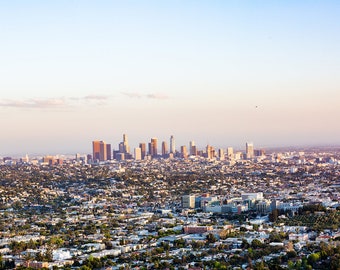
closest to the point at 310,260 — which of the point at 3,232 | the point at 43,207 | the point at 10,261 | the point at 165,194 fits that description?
the point at 10,261

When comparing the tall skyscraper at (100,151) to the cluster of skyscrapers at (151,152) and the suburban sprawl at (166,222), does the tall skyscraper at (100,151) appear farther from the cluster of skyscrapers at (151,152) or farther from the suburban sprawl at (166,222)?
the suburban sprawl at (166,222)

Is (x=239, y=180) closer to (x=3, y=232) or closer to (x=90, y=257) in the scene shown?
(x=3, y=232)

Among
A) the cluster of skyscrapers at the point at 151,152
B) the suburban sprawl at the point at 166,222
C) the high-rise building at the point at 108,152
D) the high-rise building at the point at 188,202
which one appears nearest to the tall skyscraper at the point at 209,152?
the cluster of skyscrapers at the point at 151,152

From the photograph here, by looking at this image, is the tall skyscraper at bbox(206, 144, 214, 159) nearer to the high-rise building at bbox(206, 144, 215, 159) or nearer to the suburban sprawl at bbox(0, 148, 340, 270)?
the high-rise building at bbox(206, 144, 215, 159)

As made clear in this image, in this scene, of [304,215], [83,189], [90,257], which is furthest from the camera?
[83,189]

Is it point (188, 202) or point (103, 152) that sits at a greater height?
point (103, 152)

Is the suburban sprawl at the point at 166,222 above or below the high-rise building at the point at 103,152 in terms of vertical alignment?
below

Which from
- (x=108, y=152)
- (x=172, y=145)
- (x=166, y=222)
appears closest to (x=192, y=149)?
(x=172, y=145)

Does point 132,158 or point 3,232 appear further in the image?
point 132,158

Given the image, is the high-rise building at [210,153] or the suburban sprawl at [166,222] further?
the high-rise building at [210,153]

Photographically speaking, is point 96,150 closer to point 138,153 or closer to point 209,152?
point 138,153

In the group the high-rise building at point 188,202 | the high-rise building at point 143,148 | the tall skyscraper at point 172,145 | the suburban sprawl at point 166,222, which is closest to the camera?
the suburban sprawl at point 166,222
